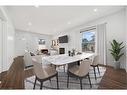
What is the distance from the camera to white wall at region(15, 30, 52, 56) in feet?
14.1

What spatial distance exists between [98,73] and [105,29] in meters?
1.52

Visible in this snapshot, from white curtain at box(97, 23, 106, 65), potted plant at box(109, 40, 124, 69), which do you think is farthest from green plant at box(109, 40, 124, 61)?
white curtain at box(97, 23, 106, 65)

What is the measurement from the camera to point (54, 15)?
3.94 meters

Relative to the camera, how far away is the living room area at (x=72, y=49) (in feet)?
7.80

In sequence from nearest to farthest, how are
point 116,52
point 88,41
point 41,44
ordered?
point 88,41 → point 116,52 → point 41,44

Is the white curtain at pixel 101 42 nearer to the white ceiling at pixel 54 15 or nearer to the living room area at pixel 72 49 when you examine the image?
the living room area at pixel 72 49

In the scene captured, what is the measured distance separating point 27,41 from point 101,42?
3507mm

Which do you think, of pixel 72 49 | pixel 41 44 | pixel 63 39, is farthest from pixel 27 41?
pixel 72 49

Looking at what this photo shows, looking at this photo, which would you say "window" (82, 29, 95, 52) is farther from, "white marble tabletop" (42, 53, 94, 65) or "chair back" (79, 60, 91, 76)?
"chair back" (79, 60, 91, 76)

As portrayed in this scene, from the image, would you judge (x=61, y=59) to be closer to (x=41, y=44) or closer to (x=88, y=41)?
(x=88, y=41)
